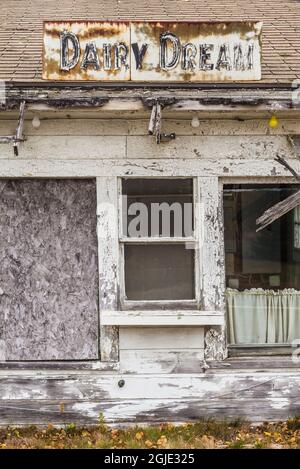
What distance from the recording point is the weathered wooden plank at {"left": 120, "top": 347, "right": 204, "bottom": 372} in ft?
21.7

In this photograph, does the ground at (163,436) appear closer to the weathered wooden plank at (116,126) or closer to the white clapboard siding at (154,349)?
the white clapboard siding at (154,349)

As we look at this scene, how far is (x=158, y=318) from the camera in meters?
6.47

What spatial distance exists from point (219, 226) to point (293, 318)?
51.0 inches

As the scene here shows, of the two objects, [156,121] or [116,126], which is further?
[116,126]

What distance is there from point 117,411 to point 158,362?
641 mm

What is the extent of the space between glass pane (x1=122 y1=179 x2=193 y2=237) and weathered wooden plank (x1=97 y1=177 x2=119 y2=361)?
7.1 inches

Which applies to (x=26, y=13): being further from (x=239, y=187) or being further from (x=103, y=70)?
(x=239, y=187)

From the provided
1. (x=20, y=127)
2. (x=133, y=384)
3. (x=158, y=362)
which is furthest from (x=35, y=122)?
(x=133, y=384)

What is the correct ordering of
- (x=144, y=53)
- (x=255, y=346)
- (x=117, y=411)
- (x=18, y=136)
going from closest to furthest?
(x=18, y=136), (x=144, y=53), (x=117, y=411), (x=255, y=346)

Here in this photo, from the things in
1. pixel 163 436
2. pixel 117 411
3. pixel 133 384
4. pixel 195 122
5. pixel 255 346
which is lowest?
pixel 163 436

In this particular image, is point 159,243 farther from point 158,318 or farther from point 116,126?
point 116,126

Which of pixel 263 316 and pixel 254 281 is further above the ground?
pixel 254 281

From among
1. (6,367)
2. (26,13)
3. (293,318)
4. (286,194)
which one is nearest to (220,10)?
(26,13)

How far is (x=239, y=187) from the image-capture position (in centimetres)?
681
